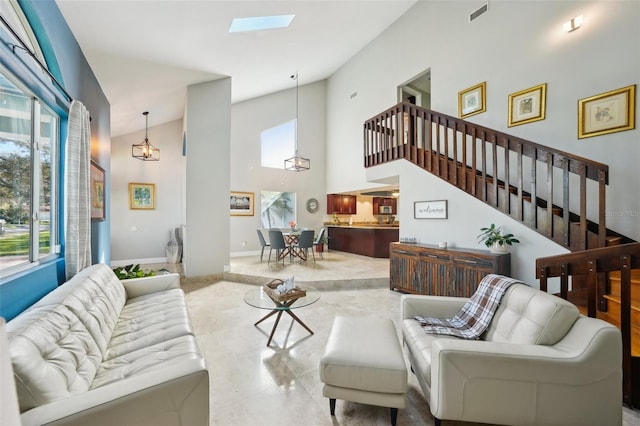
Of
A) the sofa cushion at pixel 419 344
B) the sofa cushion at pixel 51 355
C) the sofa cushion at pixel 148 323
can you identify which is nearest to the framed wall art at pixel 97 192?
the sofa cushion at pixel 148 323

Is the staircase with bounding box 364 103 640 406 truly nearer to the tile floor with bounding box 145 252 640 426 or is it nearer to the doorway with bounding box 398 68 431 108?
the tile floor with bounding box 145 252 640 426

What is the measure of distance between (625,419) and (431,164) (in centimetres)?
340

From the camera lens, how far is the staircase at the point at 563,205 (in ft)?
6.22

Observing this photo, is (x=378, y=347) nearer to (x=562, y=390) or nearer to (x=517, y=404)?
(x=517, y=404)

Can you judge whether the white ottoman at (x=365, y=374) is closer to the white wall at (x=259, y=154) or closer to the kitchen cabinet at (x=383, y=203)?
the white wall at (x=259, y=154)

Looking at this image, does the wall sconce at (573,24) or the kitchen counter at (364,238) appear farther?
the kitchen counter at (364,238)

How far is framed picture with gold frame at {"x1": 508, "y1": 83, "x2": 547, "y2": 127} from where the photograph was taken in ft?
12.0

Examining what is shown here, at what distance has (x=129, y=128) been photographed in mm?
6199

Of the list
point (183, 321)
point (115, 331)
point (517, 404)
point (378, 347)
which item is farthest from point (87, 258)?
point (517, 404)

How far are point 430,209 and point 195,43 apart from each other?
436cm

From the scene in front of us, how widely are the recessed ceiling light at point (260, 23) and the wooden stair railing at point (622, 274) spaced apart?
4650 millimetres

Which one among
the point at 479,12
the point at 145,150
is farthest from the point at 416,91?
the point at 145,150

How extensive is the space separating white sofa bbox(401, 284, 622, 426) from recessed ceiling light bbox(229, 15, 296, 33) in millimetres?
4537

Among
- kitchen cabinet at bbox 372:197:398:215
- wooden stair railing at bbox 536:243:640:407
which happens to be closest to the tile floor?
wooden stair railing at bbox 536:243:640:407
